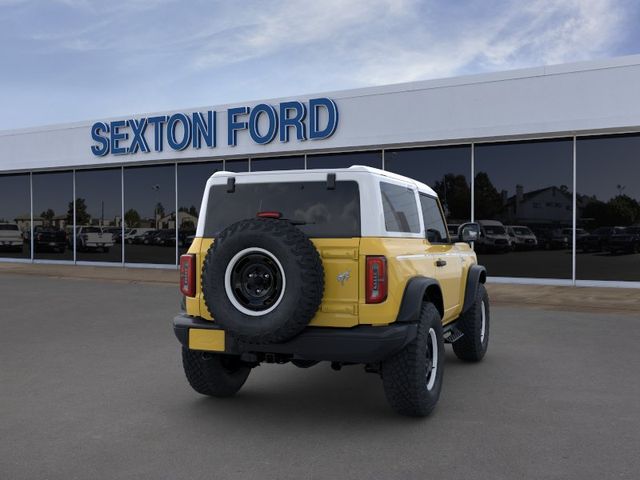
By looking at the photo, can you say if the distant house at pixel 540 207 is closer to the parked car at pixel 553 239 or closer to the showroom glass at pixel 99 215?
the parked car at pixel 553 239

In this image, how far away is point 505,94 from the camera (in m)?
14.6

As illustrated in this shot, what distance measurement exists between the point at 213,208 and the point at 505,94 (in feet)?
36.9

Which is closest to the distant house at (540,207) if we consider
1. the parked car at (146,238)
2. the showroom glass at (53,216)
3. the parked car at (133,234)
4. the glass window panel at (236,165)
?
the glass window panel at (236,165)

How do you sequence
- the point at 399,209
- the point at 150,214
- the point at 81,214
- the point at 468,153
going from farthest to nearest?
the point at 81,214 → the point at 150,214 → the point at 468,153 → the point at 399,209

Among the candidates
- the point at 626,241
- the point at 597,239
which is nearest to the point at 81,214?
the point at 597,239

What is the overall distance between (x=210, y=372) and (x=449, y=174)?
470 inches

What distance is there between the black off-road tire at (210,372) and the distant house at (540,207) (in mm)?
11328

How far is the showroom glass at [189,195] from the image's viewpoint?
779 inches

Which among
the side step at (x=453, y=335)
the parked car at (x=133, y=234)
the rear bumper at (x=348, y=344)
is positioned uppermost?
the parked car at (x=133, y=234)

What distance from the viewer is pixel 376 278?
441cm

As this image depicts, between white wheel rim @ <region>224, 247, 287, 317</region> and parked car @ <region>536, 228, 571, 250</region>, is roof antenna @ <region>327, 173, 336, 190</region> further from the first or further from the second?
parked car @ <region>536, 228, 571, 250</region>

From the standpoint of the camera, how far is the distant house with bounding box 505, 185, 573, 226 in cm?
1475

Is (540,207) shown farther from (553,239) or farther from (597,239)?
(597,239)

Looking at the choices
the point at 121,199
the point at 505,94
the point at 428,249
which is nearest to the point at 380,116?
the point at 505,94
